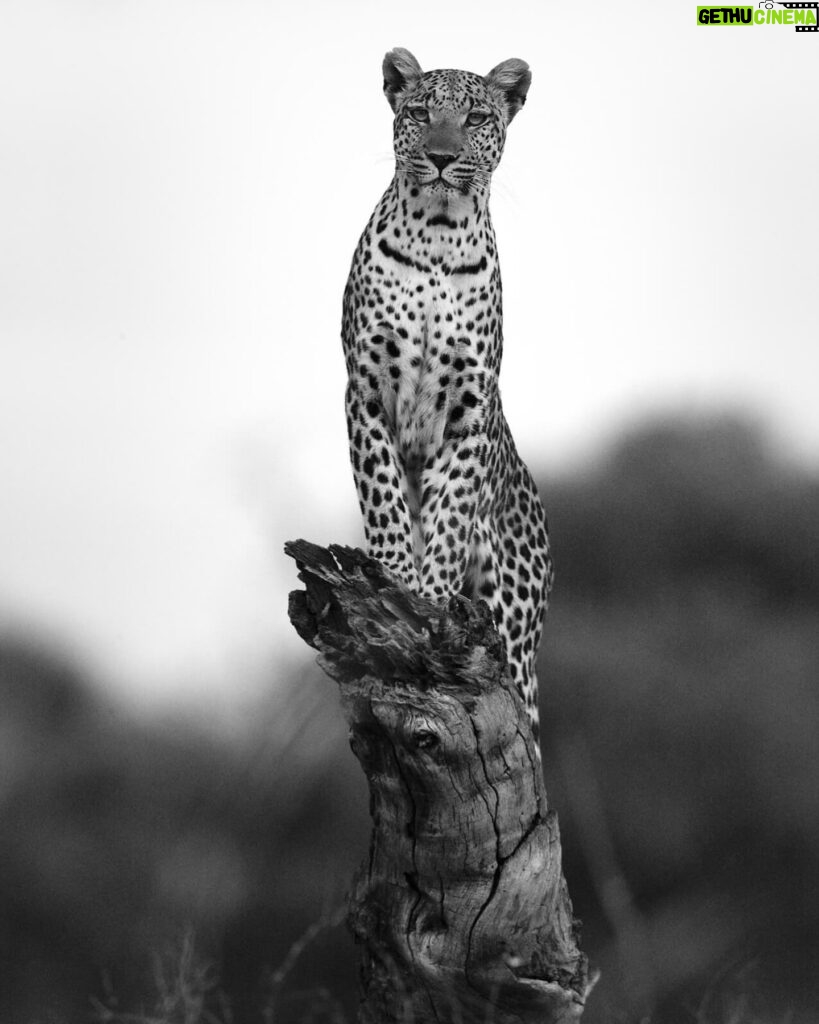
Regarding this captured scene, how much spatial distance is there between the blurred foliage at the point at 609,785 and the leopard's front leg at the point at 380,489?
706cm

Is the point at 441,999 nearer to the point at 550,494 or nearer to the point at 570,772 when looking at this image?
the point at 570,772

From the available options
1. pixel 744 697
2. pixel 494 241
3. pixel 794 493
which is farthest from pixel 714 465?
pixel 494 241

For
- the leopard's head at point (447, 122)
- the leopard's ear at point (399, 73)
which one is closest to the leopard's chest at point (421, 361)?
the leopard's head at point (447, 122)

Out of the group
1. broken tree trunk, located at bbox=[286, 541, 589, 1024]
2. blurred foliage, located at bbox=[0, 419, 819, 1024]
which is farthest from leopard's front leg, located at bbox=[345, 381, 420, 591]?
blurred foliage, located at bbox=[0, 419, 819, 1024]

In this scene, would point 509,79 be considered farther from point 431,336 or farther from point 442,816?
point 442,816

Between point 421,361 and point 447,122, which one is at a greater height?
point 447,122

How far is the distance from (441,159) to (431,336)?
83 cm

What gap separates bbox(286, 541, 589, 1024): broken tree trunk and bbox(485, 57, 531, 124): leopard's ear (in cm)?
290

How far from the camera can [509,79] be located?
802 centimetres

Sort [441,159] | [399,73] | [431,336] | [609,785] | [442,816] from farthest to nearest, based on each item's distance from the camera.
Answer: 1. [609,785]
2. [399,73]
3. [431,336]
4. [441,159]
5. [442,816]

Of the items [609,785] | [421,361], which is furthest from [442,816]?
[609,785]

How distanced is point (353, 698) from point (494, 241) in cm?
305

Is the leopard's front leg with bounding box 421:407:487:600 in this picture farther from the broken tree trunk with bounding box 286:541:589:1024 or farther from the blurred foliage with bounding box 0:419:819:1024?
the blurred foliage with bounding box 0:419:819:1024

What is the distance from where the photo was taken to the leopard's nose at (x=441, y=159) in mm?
7578
